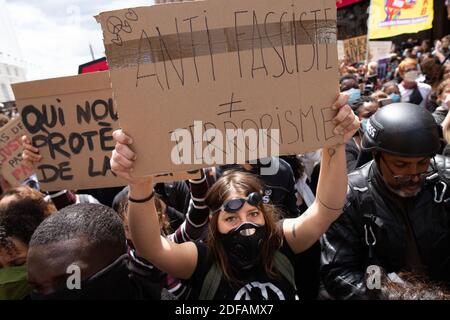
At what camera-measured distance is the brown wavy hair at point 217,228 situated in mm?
1709

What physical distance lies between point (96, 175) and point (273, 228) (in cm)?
103

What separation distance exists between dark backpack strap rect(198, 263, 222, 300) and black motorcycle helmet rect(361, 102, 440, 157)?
3.59 ft

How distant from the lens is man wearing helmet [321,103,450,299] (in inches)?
70.5

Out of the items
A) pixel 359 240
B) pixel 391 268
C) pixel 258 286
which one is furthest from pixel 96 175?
pixel 391 268

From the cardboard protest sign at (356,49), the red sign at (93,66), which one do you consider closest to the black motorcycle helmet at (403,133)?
the red sign at (93,66)

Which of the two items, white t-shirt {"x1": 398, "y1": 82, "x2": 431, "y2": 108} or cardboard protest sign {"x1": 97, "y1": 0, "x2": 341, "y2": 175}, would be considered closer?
cardboard protest sign {"x1": 97, "y1": 0, "x2": 341, "y2": 175}

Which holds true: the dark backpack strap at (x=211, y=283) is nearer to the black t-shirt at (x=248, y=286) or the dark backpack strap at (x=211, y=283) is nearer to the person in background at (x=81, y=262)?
the black t-shirt at (x=248, y=286)

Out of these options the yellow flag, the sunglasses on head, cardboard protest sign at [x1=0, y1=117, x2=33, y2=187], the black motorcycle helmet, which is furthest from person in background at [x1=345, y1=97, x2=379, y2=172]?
cardboard protest sign at [x1=0, y1=117, x2=33, y2=187]

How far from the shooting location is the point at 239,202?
5.94 ft

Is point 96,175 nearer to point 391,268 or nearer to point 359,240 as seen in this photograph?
point 359,240

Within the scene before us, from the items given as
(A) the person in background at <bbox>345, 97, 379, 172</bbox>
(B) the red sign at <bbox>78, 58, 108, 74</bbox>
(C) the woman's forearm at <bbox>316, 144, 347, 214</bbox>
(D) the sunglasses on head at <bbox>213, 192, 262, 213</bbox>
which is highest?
(B) the red sign at <bbox>78, 58, 108, 74</bbox>

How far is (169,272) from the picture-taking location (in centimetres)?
166

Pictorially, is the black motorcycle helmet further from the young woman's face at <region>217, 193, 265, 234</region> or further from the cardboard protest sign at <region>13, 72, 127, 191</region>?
the cardboard protest sign at <region>13, 72, 127, 191</region>
